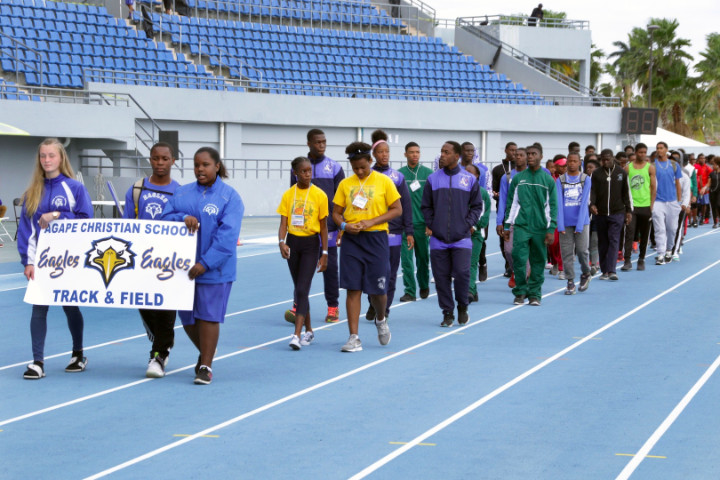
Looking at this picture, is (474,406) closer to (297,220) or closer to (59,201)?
(297,220)

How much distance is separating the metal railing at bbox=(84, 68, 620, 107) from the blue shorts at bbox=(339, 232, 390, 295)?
20.5 m

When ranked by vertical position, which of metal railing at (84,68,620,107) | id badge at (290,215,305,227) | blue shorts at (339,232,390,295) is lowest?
blue shorts at (339,232,390,295)

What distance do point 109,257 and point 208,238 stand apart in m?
0.85

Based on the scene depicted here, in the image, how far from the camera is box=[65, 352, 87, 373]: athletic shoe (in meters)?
7.88

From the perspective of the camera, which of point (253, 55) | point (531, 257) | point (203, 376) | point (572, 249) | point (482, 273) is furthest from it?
point (253, 55)

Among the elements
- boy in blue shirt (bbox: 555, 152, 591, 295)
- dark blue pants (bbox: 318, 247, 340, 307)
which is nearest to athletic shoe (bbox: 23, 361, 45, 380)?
dark blue pants (bbox: 318, 247, 340, 307)

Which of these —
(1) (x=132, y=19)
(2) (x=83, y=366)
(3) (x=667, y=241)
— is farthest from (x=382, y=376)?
(1) (x=132, y=19)

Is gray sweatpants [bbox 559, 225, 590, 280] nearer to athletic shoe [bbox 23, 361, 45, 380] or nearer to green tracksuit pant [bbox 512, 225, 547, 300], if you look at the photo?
green tracksuit pant [bbox 512, 225, 547, 300]

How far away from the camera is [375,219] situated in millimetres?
8883

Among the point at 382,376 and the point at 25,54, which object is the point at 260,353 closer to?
the point at 382,376

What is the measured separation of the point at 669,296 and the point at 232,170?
1902 centimetres

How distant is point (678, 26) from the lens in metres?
69.9

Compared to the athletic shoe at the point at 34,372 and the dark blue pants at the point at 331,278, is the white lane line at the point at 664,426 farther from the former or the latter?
the athletic shoe at the point at 34,372

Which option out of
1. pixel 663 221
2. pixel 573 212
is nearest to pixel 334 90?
pixel 663 221
